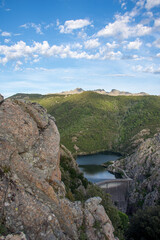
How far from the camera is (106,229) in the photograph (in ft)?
49.1

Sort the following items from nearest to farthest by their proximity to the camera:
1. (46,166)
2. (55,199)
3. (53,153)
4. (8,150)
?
(8,150)
(55,199)
(46,166)
(53,153)

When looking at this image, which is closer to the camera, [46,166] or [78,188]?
[46,166]

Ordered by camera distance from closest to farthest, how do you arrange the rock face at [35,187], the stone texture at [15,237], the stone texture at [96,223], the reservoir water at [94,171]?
the stone texture at [15,237] < the rock face at [35,187] < the stone texture at [96,223] < the reservoir water at [94,171]

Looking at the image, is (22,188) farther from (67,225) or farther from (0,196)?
(67,225)

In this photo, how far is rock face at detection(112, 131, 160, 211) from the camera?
2030 inches

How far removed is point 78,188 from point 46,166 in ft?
43.3

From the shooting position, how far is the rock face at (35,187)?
976cm

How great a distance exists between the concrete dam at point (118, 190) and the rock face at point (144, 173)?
2.08 m

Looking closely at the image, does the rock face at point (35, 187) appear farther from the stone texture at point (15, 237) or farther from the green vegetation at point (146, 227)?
the green vegetation at point (146, 227)

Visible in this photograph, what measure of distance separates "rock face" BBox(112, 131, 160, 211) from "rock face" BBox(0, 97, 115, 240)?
39868 mm

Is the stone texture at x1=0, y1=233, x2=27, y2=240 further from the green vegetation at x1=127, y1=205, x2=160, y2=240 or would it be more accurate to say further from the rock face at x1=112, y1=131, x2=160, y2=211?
the rock face at x1=112, y1=131, x2=160, y2=211

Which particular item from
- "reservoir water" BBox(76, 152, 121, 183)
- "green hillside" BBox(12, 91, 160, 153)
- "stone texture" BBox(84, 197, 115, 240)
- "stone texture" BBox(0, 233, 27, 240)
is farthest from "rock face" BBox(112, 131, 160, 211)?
"green hillside" BBox(12, 91, 160, 153)

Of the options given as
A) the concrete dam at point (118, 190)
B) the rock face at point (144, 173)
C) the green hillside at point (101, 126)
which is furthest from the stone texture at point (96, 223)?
the green hillside at point (101, 126)

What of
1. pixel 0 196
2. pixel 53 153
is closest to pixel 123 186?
pixel 53 153
